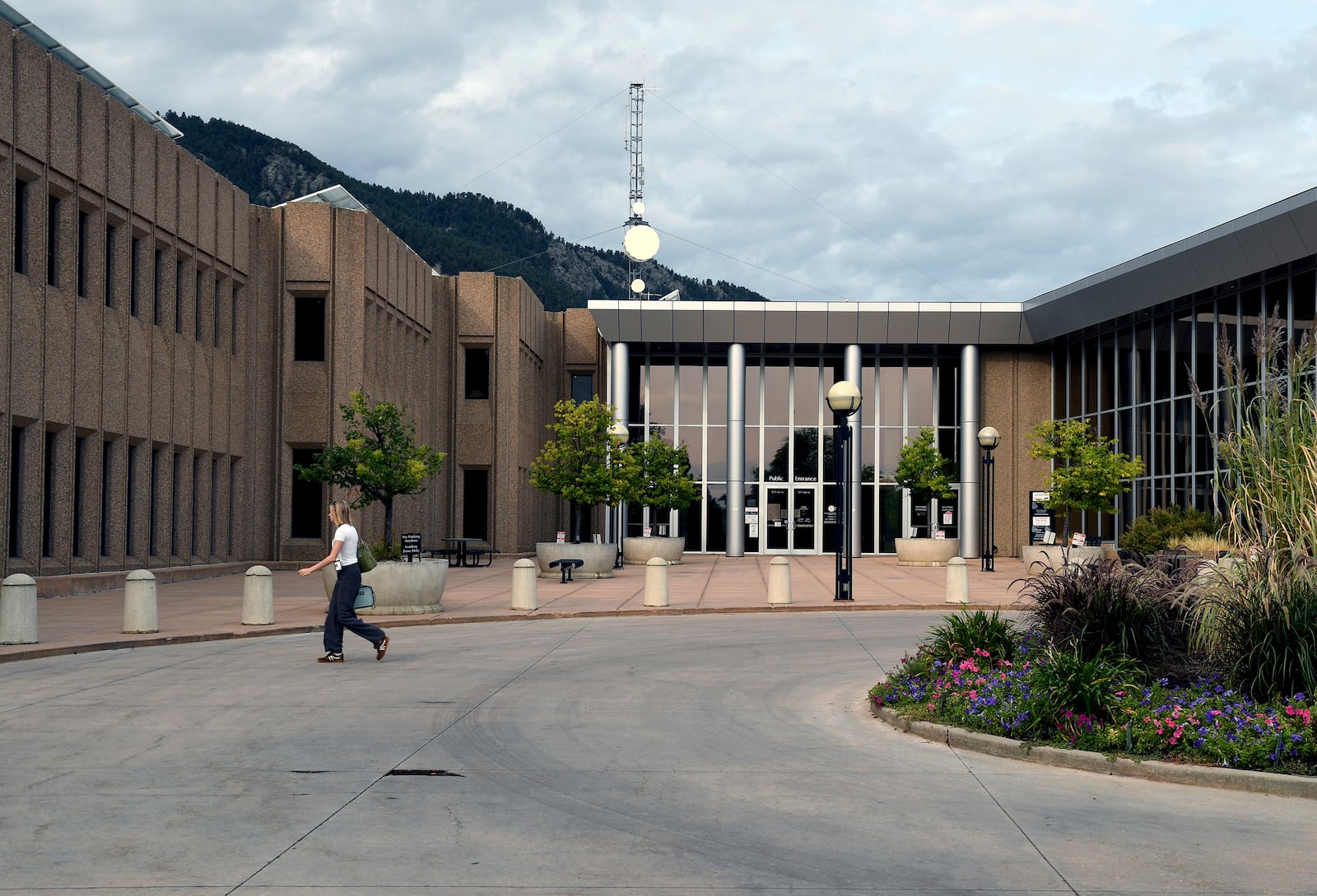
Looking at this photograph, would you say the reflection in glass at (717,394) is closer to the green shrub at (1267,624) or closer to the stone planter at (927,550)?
the stone planter at (927,550)

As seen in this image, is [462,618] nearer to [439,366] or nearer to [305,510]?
[305,510]

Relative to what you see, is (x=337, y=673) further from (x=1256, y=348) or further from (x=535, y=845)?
(x=1256, y=348)

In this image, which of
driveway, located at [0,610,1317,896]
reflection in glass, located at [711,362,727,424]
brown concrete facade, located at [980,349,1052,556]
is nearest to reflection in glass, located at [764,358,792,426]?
reflection in glass, located at [711,362,727,424]

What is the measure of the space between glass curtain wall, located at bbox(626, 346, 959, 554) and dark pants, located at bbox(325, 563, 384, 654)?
109 feet

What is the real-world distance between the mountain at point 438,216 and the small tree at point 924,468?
64.9 meters

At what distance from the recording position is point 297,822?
7332 mm

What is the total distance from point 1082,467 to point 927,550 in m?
5.33

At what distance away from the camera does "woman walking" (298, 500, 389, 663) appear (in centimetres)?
1477

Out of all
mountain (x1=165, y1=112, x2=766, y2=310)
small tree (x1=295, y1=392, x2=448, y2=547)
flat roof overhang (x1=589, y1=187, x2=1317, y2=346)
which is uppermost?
mountain (x1=165, y1=112, x2=766, y2=310)

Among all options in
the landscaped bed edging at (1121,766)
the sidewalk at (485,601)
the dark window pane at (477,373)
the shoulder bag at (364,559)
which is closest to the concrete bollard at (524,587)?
the sidewalk at (485,601)

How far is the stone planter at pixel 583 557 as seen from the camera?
107 feet

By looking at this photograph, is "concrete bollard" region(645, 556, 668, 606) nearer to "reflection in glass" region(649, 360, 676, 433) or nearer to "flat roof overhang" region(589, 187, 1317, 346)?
"flat roof overhang" region(589, 187, 1317, 346)

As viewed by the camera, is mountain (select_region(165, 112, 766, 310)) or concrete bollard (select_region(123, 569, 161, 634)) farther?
mountain (select_region(165, 112, 766, 310))

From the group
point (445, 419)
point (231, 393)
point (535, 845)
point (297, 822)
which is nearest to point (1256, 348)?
point (535, 845)
